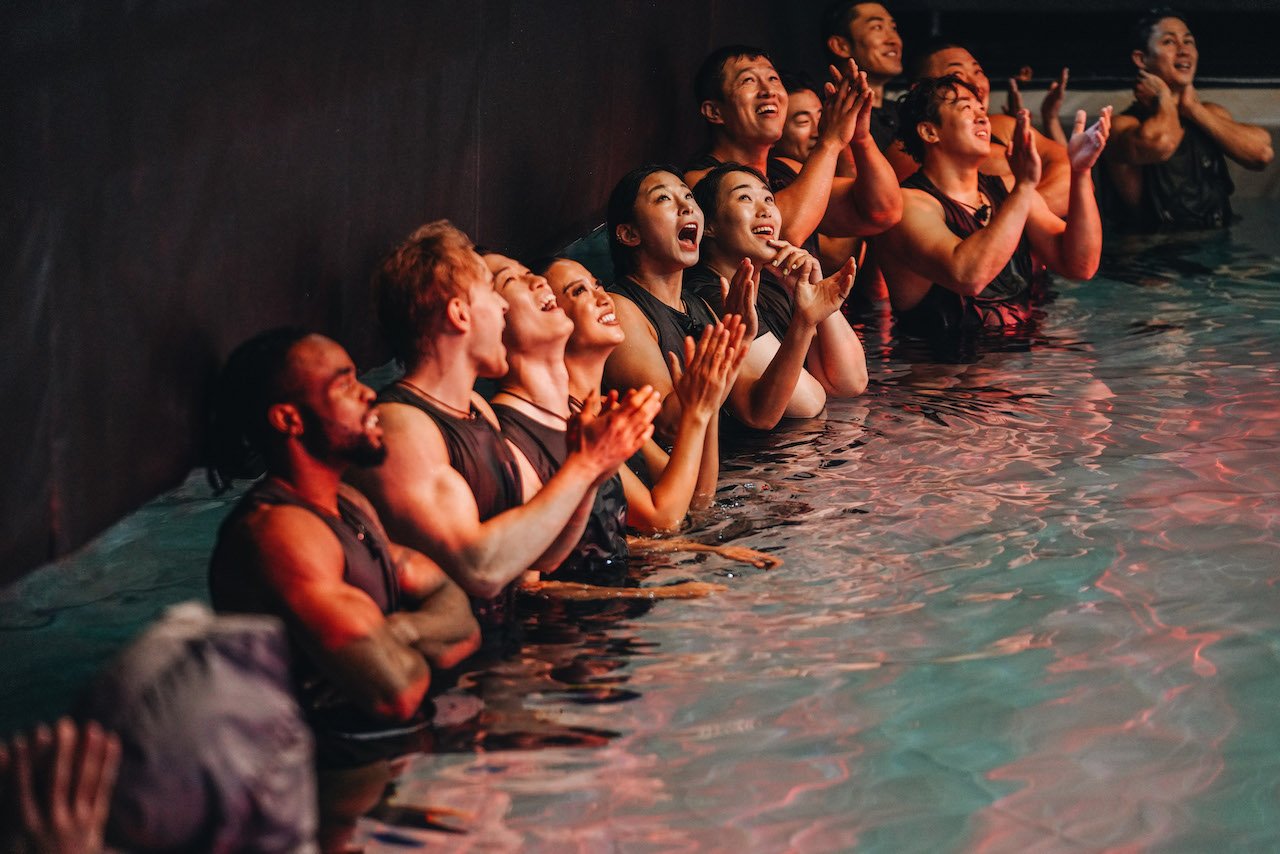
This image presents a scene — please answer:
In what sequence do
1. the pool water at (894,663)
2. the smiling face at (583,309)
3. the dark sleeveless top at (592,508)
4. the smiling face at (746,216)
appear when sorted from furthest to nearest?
1. the smiling face at (746,216)
2. the smiling face at (583,309)
3. the dark sleeveless top at (592,508)
4. the pool water at (894,663)

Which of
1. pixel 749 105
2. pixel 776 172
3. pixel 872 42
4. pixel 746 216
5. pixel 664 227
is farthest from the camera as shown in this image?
pixel 872 42

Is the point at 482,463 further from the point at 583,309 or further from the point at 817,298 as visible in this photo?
the point at 817,298

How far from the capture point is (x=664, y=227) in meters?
5.55

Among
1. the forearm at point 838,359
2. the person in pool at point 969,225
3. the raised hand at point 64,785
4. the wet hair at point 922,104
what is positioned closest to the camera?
the raised hand at point 64,785

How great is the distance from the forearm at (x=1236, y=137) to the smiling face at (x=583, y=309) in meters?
6.15

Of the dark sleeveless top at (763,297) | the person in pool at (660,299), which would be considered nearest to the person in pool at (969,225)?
the dark sleeveless top at (763,297)

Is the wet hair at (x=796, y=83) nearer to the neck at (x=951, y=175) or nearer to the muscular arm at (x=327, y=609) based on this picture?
the neck at (x=951, y=175)

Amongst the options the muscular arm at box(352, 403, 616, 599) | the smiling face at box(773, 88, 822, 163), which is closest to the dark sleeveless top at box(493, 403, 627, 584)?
the muscular arm at box(352, 403, 616, 599)

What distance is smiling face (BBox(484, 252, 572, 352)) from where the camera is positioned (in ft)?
14.4

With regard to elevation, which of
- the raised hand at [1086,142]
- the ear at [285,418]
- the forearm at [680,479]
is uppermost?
the raised hand at [1086,142]

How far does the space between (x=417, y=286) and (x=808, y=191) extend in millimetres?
2911

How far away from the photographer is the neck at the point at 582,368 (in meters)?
4.80

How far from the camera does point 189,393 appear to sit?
429cm

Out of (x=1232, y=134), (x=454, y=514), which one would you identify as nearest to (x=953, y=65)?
(x=1232, y=134)
